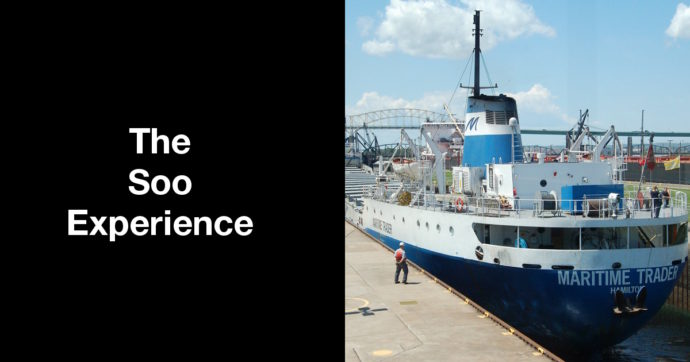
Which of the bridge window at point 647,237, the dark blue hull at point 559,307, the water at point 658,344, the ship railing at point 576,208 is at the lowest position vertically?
the water at point 658,344

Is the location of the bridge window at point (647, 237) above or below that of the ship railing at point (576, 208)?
below

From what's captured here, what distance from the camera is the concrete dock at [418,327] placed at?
14.8 metres

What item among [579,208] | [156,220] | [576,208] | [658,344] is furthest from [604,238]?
[156,220]

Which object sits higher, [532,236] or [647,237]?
[532,236]

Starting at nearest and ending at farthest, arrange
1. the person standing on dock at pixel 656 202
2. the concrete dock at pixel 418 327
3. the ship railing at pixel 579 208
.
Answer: the concrete dock at pixel 418 327 → the ship railing at pixel 579 208 → the person standing on dock at pixel 656 202

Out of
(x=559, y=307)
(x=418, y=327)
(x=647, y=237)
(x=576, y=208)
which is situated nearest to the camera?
(x=418, y=327)

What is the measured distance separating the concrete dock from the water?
695cm

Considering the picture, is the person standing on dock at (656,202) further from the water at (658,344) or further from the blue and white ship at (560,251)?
the water at (658,344)

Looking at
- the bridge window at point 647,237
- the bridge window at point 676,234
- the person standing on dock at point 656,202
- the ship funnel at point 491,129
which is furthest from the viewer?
the ship funnel at point 491,129

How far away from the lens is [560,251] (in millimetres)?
20719

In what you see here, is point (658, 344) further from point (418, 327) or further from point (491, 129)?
point (418, 327)

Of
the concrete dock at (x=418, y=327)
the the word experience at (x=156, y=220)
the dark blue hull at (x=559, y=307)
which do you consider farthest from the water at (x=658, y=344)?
the the word experience at (x=156, y=220)

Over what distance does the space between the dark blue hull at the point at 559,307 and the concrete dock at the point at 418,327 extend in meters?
2.41

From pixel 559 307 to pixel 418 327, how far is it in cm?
652
